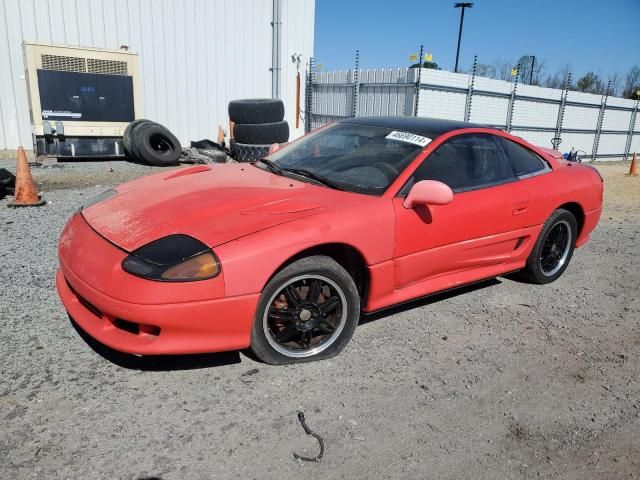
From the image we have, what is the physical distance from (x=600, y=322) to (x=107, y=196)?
3.78 metres

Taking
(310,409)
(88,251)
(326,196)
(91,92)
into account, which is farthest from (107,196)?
(91,92)

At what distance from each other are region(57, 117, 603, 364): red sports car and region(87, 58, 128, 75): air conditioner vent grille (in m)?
8.41

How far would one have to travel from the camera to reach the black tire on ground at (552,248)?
4.27m

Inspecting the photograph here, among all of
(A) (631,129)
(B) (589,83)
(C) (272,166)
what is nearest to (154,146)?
(C) (272,166)

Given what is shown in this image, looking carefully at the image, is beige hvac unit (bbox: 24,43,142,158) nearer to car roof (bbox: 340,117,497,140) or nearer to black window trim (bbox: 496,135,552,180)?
car roof (bbox: 340,117,497,140)

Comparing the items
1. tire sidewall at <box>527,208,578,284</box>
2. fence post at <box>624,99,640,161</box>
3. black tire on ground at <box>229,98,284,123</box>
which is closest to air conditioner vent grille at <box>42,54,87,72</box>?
black tire on ground at <box>229,98,284,123</box>

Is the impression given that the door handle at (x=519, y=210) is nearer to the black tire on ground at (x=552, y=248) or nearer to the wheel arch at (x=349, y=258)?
the black tire on ground at (x=552, y=248)

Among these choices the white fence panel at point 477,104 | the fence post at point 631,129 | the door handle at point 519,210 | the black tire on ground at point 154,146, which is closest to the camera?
the door handle at point 519,210

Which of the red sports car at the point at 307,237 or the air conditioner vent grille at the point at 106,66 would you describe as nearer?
the red sports car at the point at 307,237

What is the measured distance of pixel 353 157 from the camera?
3.60 m

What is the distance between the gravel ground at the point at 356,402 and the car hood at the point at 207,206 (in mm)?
766

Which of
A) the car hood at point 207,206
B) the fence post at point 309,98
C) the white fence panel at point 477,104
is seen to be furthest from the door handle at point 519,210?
the fence post at point 309,98

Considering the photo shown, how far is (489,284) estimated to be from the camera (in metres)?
4.51

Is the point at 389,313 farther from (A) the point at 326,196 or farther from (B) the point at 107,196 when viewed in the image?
(B) the point at 107,196
